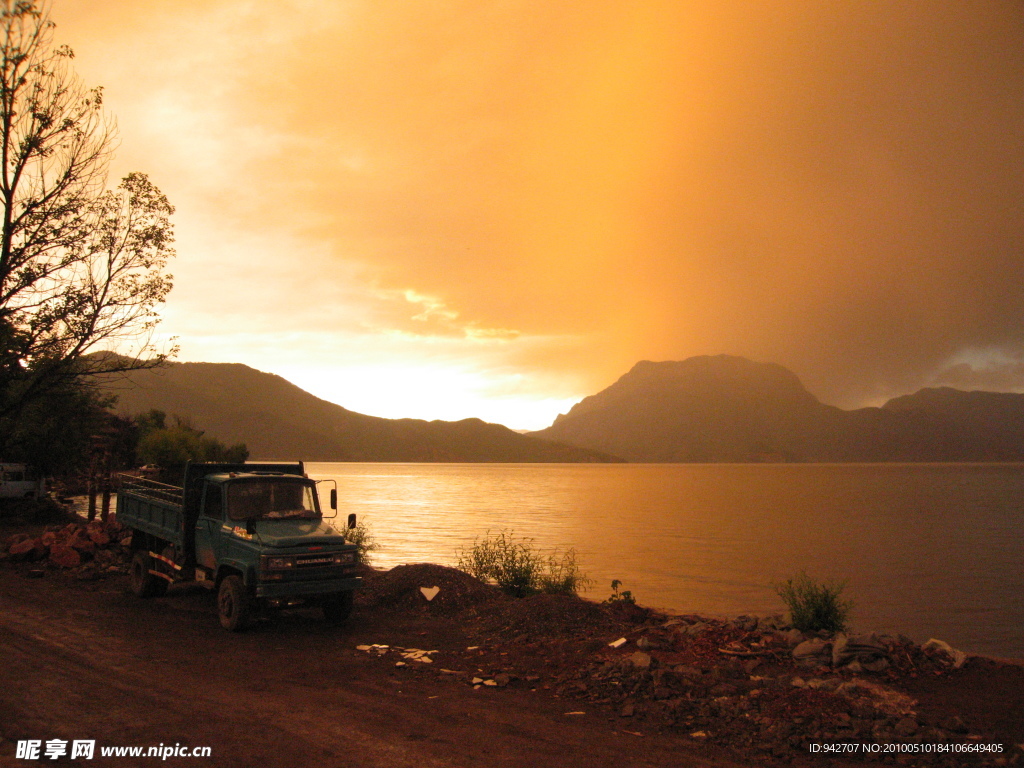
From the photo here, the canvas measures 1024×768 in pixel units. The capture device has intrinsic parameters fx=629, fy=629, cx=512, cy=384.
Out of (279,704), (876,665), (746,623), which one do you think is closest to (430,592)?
(279,704)

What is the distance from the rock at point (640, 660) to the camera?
28.5 feet

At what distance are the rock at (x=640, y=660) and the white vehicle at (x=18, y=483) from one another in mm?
32245

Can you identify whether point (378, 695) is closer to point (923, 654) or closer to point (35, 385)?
point (923, 654)

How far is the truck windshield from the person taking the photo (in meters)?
11.7

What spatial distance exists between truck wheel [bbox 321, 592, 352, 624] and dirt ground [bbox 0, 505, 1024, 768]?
313 mm

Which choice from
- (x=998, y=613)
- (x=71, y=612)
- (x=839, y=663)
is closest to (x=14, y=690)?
(x=71, y=612)

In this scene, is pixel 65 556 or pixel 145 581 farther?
pixel 65 556

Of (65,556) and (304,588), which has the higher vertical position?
(304,588)

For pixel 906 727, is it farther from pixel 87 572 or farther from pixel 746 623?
pixel 87 572

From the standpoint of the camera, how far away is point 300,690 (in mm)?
8016

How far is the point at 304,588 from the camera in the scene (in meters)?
10.8

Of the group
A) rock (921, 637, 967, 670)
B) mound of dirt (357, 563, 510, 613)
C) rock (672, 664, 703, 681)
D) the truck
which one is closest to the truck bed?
the truck

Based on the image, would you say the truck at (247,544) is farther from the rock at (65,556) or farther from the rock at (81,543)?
the rock at (81,543)

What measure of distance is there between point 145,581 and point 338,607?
498cm
